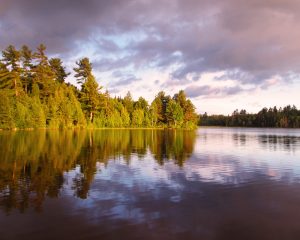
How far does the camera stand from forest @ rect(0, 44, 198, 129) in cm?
8588

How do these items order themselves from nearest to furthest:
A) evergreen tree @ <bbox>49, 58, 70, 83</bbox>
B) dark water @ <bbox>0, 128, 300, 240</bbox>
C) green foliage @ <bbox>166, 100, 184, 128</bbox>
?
dark water @ <bbox>0, 128, 300, 240</bbox>, evergreen tree @ <bbox>49, 58, 70, 83</bbox>, green foliage @ <bbox>166, 100, 184, 128</bbox>

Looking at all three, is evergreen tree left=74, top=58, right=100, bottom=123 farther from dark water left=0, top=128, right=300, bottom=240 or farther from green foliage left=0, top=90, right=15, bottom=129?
dark water left=0, top=128, right=300, bottom=240

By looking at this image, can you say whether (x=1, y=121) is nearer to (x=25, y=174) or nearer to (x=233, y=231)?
(x=25, y=174)

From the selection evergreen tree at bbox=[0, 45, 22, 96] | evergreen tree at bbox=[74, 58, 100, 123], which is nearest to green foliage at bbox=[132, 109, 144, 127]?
evergreen tree at bbox=[74, 58, 100, 123]

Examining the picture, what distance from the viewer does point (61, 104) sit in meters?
99.2

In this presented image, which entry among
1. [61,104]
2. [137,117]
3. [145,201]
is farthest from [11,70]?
[145,201]

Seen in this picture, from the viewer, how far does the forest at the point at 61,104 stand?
8588 cm

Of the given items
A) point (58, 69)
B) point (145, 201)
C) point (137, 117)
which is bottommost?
point (145, 201)

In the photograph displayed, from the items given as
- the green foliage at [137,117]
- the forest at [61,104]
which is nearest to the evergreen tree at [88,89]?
the forest at [61,104]

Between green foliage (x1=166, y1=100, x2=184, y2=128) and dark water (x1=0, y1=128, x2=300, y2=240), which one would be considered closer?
dark water (x1=0, y1=128, x2=300, y2=240)

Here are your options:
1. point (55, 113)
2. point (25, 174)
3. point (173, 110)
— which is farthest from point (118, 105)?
point (25, 174)

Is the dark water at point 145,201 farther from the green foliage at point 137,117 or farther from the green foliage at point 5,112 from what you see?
the green foliage at point 137,117

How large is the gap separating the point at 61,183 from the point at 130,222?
26.0ft

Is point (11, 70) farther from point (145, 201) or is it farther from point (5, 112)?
point (145, 201)
